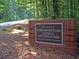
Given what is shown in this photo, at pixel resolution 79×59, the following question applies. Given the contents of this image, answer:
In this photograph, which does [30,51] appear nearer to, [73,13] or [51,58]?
[51,58]

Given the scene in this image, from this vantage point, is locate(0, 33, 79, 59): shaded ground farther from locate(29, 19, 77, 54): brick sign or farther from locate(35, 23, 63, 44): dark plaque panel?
locate(35, 23, 63, 44): dark plaque panel

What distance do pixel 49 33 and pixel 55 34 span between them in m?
0.28

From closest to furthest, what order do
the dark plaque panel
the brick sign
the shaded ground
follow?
the shaded ground, the brick sign, the dark plaque panel

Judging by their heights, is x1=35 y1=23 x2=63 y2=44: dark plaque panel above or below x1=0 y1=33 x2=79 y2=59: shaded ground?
above

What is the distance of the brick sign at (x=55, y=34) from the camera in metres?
7.13

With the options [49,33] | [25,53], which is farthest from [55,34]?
[25,53]

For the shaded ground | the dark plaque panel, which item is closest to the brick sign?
the dark plaque panel

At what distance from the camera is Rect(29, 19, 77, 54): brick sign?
7.13 metres

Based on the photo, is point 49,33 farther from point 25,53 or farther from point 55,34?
point 25,53

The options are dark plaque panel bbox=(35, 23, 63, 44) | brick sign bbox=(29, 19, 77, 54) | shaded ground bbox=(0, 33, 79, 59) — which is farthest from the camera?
dark plaque panel bbox=(35, 23, 63, 44)

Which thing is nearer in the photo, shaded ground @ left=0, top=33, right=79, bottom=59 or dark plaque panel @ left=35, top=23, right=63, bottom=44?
shaded ground @ left=0, top=33, right=79, bottom=59

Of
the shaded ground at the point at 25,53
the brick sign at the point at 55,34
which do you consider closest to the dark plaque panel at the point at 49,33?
the brick sign at the point at 55,34

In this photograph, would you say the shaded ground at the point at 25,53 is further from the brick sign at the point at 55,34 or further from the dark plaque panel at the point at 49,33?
the dark plaque panel at the point at 49,33

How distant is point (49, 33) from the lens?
7.57 meters
